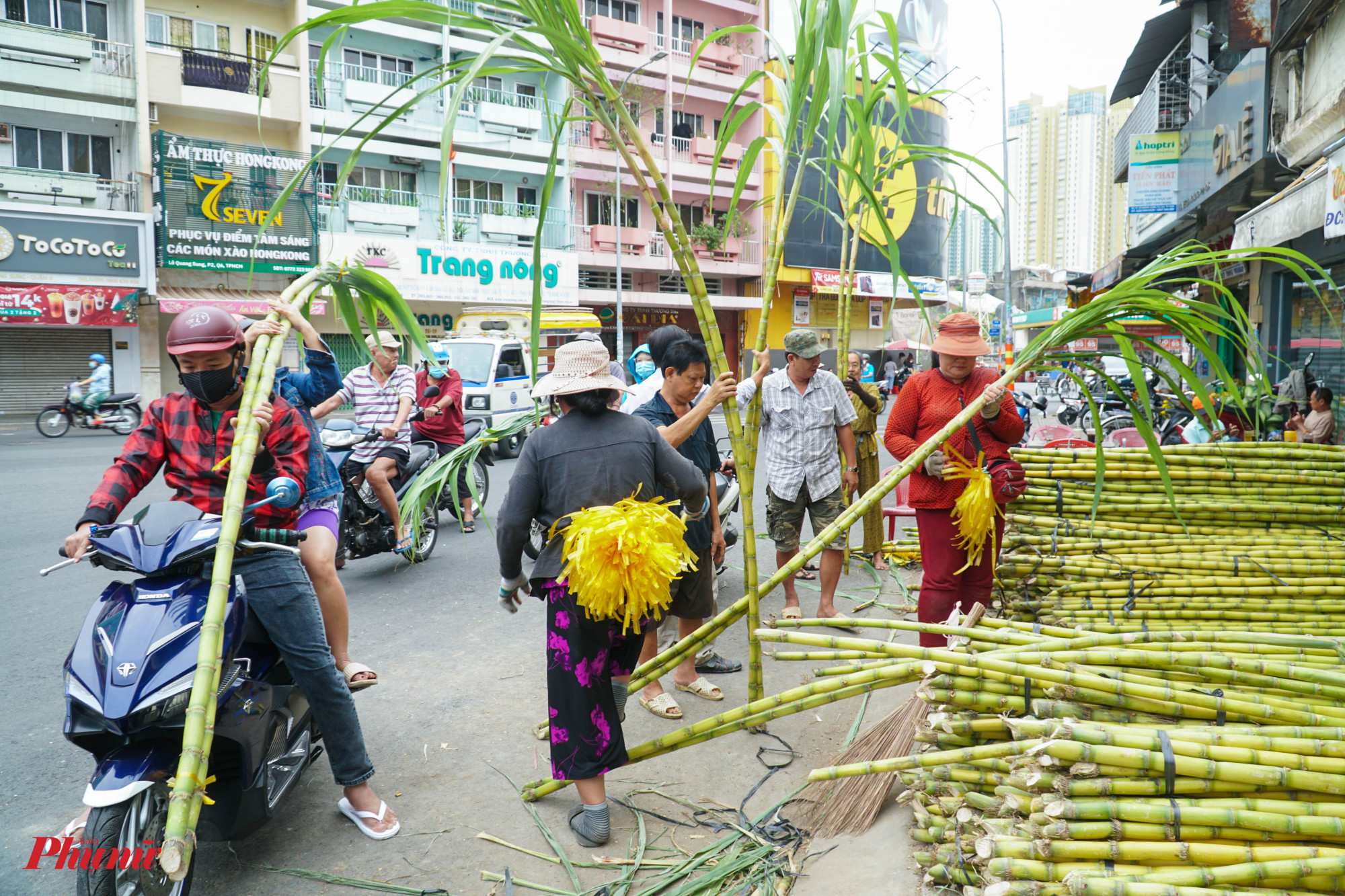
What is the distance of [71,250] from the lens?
2033 centimetres

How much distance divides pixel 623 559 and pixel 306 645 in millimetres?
1110

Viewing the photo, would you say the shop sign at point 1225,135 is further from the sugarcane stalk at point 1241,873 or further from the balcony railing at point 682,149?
the balcony railing at point 682,149

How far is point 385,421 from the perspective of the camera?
693 cm

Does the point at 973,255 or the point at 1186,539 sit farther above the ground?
the point at 973,255


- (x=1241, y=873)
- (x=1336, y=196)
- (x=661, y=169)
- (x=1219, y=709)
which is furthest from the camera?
(x=661, y=169)

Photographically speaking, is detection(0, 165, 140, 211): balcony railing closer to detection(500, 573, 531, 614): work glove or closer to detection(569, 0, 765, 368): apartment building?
detection(569, 0, 765, 368): apartment building

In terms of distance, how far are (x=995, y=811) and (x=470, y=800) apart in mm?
1943

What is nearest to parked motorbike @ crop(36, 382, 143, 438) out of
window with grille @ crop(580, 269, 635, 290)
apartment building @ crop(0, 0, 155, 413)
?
apartment building @ crop(0, 0, 155, 413)

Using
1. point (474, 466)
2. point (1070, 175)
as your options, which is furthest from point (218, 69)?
point (1070, 175)

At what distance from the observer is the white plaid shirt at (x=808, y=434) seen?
17.7 ft

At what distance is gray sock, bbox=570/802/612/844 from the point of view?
9.68 feet

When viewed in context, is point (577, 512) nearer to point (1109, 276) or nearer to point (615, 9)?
point (1109, 276)

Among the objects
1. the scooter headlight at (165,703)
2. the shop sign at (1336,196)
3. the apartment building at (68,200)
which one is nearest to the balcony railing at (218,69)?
the apartment building at (68,200)

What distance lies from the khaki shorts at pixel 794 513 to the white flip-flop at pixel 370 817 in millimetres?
2983
